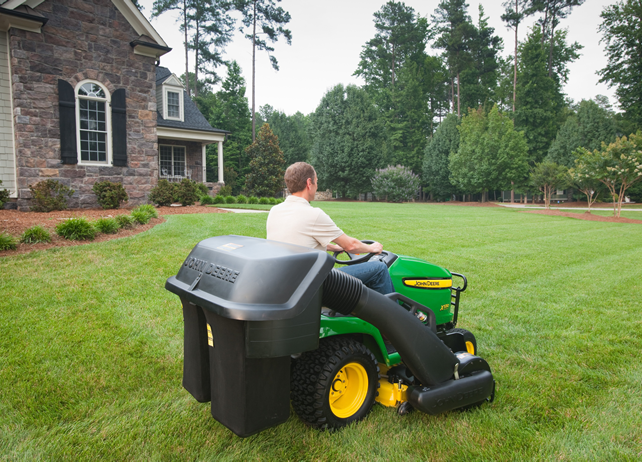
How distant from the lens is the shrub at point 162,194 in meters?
12.5

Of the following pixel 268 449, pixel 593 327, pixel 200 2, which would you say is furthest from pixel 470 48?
pixel 268 449

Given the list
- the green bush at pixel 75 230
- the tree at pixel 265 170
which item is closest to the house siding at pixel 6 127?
the green bush at pixel 75 230

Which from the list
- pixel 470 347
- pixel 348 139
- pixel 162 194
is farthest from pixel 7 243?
pixel 348 139

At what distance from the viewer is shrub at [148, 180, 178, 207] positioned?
493 inches

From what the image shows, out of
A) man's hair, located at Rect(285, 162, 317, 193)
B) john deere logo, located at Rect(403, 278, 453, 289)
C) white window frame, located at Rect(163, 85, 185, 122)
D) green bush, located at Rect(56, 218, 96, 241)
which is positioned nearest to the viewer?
man's hair, located at Rect(285, 162, 317, 193)

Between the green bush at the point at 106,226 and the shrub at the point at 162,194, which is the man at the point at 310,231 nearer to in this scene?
the green bush at the point at 106,226

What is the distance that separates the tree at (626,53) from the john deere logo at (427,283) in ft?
137

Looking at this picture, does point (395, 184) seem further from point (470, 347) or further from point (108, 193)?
point (470, 347)

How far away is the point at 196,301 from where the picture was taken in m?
1.75

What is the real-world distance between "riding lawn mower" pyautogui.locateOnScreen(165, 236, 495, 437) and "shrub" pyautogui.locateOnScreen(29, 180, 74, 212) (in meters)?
10.2

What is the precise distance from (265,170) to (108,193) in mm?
14606

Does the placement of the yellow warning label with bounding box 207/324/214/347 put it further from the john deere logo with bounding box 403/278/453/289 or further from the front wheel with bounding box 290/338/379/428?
A: the john deere logo with bounding box 403/278/453/289

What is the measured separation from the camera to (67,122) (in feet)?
36.8

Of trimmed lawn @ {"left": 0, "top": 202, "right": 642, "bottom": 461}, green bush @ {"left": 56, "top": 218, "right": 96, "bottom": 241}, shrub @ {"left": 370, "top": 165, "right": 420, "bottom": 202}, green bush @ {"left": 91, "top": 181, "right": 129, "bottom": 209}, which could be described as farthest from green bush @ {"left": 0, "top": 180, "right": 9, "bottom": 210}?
shrub @ {"left": 370, "top": 165, "right": 420, "bottom": 202}
